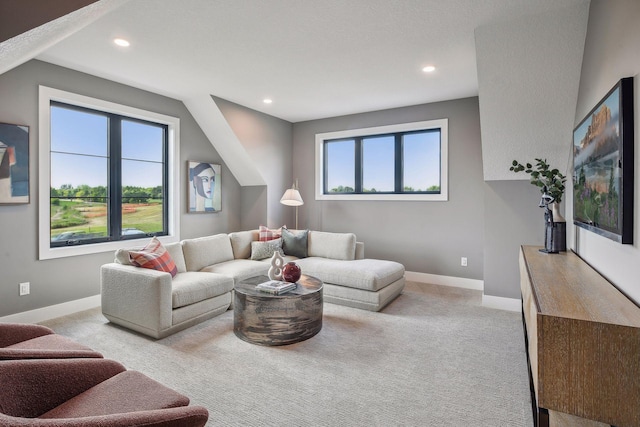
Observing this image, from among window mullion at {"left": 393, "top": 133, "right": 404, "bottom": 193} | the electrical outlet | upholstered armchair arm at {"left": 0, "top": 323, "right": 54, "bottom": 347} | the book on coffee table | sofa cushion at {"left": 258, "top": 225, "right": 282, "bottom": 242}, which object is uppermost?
window mullion at {"left": 393, "top": 133, "right": 404, "bottom": 193}

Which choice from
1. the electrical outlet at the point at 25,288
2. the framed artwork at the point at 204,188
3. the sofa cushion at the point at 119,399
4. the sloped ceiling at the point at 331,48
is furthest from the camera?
the framed artwork at the point at 204,188

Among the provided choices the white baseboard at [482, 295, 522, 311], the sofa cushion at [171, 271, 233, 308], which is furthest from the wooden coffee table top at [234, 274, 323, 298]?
the white baseboard at [482, 295, 522, 311]

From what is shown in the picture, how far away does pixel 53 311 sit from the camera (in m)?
3.56

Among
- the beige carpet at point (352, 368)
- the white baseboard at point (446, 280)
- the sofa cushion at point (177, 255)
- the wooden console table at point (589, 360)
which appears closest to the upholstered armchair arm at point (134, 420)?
the beige carpet at point (352, 368)

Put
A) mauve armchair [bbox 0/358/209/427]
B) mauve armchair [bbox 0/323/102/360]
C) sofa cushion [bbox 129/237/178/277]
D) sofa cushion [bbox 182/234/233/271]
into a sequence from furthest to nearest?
sofa cushion [bbox 182/234/233/271], sofa cushion [bbox 129/237/178/277], mauve armchair [bbox 0/323/102/360], mauve armchair [bbox 0/358/209/427]

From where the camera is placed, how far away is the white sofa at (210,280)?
301 centimetres

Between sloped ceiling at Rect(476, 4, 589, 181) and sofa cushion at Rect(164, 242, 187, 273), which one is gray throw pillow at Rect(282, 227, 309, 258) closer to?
sofa cushion at Rect(164, 242, 187, 273)

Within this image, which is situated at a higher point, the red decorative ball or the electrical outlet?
the red decorative ball

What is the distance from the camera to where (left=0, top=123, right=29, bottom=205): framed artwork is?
3186mm

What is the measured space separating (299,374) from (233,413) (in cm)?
57

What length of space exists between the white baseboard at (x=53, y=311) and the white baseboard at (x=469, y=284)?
4138mm

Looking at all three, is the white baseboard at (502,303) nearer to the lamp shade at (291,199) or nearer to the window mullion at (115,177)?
the lamp shade at (291,199)

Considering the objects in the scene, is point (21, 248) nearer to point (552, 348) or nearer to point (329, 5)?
point (329, 5)

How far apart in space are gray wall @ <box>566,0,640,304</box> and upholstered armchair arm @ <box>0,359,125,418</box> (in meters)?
2.43
